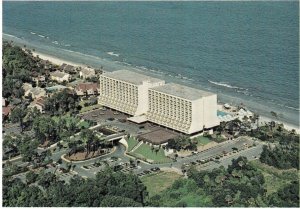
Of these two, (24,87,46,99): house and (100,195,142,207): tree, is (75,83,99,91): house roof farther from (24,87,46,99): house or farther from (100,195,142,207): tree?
(100,195,142,207): tree

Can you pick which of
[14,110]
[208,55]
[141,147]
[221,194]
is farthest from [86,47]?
[221,194]

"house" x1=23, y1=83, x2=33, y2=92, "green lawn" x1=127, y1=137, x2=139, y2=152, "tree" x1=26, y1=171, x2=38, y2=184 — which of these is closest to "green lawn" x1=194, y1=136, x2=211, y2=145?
"green lawn" x1=127, y1=137, x2=139, y2=152

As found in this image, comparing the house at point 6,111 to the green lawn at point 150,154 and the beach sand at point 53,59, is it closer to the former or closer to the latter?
the green lawn at point 150,154

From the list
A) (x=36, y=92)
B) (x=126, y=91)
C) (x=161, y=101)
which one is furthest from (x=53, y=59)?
(x=161, y=101)

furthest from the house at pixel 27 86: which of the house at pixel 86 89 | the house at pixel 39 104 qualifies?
the house at pixel 86 89

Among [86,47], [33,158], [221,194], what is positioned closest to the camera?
[221,194]

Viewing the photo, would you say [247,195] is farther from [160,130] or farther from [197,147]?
[160,130]
